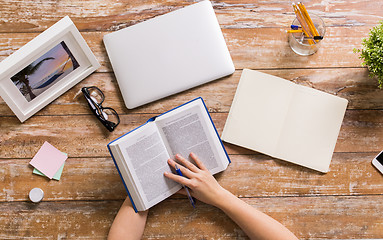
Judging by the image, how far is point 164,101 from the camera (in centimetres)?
129

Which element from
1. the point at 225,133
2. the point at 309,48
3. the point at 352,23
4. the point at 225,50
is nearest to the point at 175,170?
the point at 225,133

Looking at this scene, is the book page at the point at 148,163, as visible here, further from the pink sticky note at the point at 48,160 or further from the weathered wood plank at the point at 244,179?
the pink sticky note at the point at 48,160

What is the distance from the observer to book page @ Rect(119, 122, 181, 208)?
1.13 metres

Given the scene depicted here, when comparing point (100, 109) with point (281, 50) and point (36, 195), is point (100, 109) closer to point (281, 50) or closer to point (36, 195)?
point (36, 195)

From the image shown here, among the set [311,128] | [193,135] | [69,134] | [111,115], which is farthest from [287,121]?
[69,134]

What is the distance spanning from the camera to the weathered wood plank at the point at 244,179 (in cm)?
128

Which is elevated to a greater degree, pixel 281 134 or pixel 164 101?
pixel 164 101

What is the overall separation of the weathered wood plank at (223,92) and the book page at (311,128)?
0.05 metres

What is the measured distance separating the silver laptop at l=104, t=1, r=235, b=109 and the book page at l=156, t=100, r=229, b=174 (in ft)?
0.37

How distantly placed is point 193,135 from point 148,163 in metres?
0.20

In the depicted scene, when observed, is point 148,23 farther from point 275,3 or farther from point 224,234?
point 224,234

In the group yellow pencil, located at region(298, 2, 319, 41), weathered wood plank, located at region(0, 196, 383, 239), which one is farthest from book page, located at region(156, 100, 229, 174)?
yellow pencil, located at region(298, 2, 319, 41)

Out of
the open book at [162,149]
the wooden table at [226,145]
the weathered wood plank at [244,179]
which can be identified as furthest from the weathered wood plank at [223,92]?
the weathered wood plank at [244,179]

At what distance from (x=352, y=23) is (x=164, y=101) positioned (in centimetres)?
82
